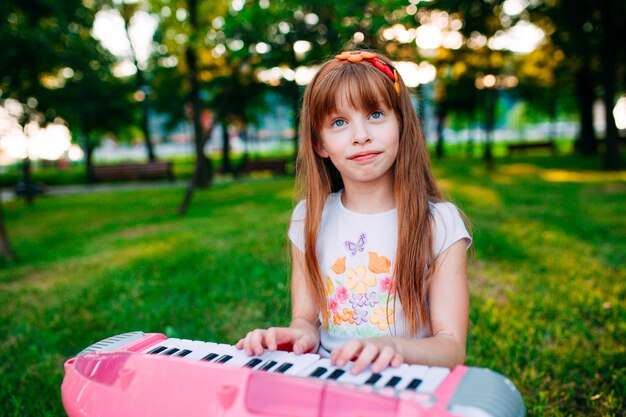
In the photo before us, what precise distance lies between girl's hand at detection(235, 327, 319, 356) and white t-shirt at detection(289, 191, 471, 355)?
119 millimetres

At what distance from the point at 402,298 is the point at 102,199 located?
43.8 ft

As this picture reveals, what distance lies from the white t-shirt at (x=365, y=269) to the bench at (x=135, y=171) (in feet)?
58.3

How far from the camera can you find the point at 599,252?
16.6 feet

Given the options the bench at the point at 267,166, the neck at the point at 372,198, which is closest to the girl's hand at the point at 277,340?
the neck at the point at 372,198

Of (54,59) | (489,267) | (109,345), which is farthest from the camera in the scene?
(54,59)

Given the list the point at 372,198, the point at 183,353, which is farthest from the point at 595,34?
the point at 183,353

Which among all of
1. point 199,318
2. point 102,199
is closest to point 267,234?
point 199,318

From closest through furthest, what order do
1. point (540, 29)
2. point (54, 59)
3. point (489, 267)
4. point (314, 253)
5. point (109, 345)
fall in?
point (109, 345)
point (314, 253)
point (489, 267)
point (54, 59)
point (540, 29)

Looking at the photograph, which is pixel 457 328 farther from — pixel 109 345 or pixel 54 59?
pixel 54 59

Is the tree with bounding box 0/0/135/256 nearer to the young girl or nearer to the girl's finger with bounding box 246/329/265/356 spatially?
the young girl

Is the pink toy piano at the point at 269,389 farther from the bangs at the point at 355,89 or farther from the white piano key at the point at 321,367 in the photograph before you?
the bangs at the point at 355,89

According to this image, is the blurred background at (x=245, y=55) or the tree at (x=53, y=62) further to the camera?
the tree at (x=53, y=62)

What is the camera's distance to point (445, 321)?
1.53 meters

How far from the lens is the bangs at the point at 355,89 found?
5.14 ft
